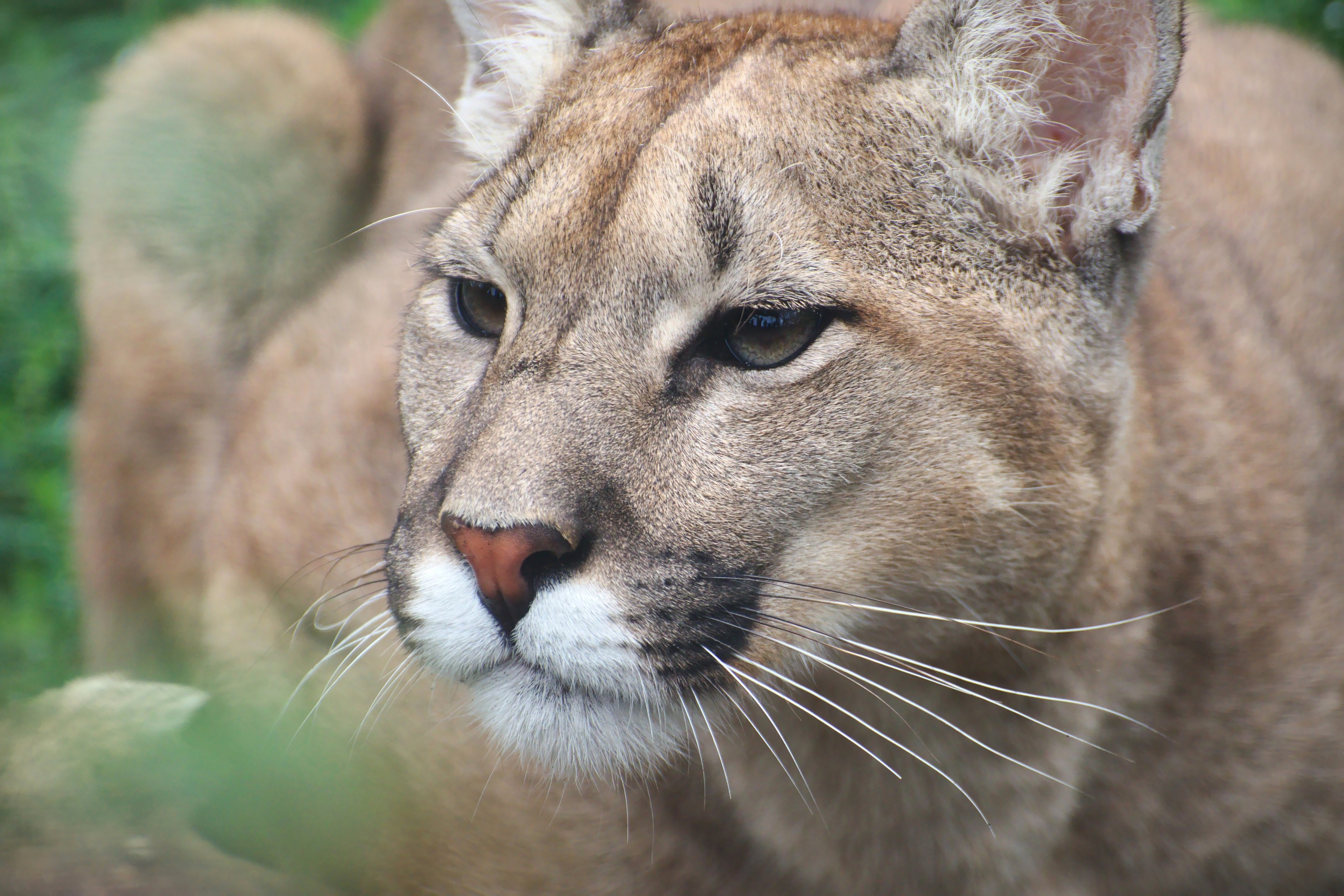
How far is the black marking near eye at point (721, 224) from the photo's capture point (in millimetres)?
2217

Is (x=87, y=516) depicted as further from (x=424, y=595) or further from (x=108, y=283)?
(x=424, y=595)

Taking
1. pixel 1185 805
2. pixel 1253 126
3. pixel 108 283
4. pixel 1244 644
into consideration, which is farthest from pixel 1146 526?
A: pixel 108 283

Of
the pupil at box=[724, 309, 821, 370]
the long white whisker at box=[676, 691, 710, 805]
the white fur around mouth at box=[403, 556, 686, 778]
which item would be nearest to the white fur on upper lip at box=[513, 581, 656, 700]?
the white fur around mouth at box=[403, 556, 686, 778]

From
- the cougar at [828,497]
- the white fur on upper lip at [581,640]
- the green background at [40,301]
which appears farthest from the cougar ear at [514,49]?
the green background at [40,301]

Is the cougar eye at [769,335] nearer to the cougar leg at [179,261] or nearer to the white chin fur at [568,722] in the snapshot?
the white chin fur at [568,722]

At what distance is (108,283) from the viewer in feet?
14.5

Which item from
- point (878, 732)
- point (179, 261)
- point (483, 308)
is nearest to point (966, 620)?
point (878, 732)

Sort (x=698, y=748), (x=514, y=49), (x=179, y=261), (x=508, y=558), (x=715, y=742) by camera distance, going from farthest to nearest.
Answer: (x=179, y=261) → (x=514, y=49) → (x=698, y=748) → (x=715, y=742) → (x=508, y=558)

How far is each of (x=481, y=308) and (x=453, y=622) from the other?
72cm

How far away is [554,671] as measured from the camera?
6.85 feet

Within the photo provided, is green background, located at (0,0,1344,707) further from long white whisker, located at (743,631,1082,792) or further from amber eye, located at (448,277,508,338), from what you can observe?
long white whisker, located at (743,631,1082,792)

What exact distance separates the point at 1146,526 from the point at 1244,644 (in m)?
0.38

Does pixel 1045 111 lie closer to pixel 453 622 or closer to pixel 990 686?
pixel 990 686

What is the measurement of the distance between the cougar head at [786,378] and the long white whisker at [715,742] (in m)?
0.02
